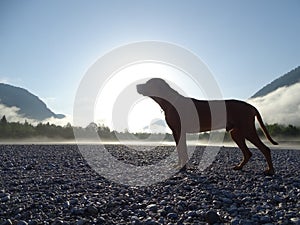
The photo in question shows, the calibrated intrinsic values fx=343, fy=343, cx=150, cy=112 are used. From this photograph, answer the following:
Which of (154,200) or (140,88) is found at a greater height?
(140,88)

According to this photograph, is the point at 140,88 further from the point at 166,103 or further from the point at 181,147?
the point at 181,147

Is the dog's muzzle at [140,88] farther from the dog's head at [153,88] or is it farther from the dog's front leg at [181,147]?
the dog's front leg at [181,147]

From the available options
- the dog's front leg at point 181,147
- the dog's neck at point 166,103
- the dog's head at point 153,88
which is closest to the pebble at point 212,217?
the dog's front leg at point 181,147

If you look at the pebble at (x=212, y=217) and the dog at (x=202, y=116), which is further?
the dog at (x=202, y=116)

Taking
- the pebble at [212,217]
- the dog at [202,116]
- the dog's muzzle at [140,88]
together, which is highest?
the dog's muzzle at [140,88]

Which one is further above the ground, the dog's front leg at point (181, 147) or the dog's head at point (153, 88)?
the dog's head at point (153, 88)

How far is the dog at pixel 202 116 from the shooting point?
949 cm

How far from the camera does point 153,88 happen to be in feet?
34.6

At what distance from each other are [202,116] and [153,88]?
1.73m

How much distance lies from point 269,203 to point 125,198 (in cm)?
256

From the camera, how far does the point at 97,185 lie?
306 inches

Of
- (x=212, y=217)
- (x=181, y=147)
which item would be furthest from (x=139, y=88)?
(x=212, y=217)

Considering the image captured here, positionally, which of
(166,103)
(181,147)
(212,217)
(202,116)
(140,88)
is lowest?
(212,217)

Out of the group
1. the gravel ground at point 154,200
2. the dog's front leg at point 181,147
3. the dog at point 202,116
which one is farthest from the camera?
the dog's front leg at point 181,147
